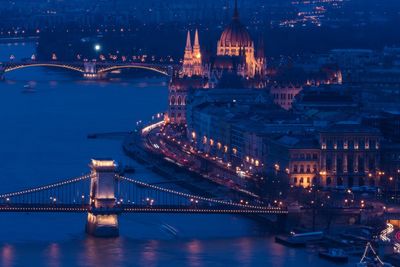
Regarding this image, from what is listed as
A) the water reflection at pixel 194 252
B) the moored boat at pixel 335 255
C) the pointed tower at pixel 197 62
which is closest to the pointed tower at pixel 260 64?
the pointed tower at pixel 197 62

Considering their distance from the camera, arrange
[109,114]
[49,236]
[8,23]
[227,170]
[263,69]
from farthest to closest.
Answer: [8,23], [263,69], [109,114], [227,170], [49,236]

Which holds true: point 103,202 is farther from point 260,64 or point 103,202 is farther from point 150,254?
point 260,64

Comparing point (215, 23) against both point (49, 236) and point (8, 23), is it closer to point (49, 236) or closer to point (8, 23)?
point (8, 23)

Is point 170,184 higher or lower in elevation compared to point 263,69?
lower

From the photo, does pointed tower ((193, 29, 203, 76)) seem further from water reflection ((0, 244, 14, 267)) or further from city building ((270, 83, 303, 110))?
water reflection ((0, 244, 14, 267))

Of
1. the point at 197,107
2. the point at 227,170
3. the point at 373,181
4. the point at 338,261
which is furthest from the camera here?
the point at 197,107

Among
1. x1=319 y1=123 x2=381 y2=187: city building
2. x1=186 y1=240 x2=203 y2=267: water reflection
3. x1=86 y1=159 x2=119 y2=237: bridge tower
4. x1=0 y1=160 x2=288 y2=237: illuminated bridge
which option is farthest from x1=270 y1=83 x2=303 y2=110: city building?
x1=186 y1=240 x2=203 y2=267: water reflection

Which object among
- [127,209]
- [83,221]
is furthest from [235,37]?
[127,209]

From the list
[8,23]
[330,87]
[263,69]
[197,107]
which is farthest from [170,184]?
[8,23]
